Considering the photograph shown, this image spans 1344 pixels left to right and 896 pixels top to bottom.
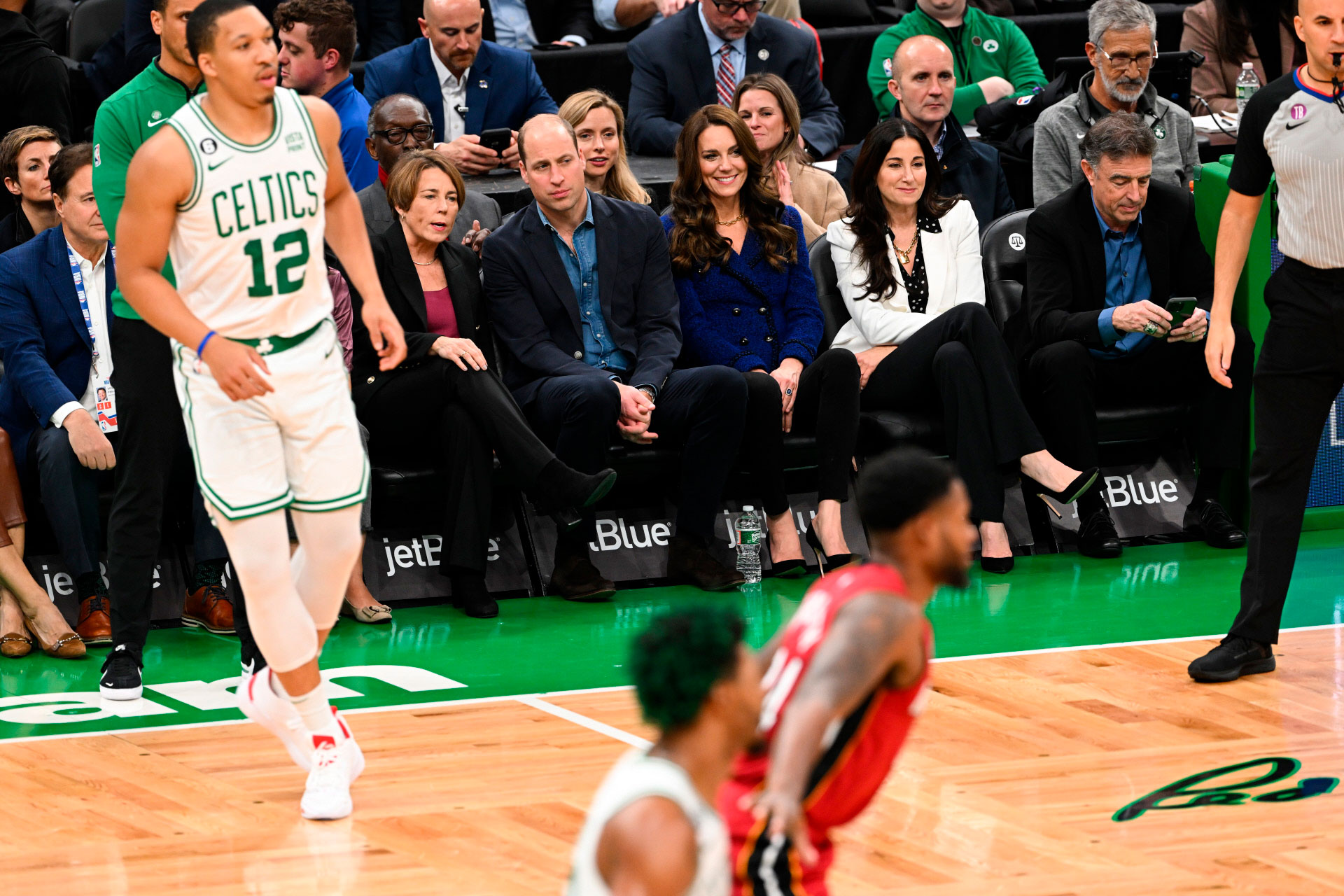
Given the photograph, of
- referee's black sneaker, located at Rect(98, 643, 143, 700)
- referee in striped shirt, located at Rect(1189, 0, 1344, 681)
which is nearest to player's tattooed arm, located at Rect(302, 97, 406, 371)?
referee's black sneaker, located at Rect(98, 643, 143, 700)

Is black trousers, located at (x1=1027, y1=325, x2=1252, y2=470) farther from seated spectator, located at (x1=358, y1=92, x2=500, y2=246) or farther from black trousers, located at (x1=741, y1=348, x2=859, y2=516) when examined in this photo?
seated spectator, located at (x1=358, y1=92, x2=500, y2=246)

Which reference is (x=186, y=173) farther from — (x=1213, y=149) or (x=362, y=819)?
(x=1213, y=149)

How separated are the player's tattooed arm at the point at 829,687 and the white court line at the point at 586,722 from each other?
6.82 ft

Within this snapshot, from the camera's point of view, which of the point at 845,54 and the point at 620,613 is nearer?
the point at 620,613

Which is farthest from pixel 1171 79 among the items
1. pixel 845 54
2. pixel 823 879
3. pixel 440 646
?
pixel 823 879

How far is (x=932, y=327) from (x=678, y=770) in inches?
196

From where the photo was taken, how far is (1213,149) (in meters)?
8.75

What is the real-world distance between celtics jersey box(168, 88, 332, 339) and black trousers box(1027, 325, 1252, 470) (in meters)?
3.75

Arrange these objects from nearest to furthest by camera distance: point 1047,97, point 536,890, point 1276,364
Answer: point 536,890
point 1276,364
point 1047,97

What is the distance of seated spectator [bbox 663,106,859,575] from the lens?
6.97m

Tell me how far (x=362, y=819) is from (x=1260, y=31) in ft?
23.5

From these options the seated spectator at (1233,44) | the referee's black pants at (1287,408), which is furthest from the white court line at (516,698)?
the seated spectator at (1233,44)

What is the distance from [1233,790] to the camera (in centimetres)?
424

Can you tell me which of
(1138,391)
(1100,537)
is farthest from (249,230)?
(1138,391)
